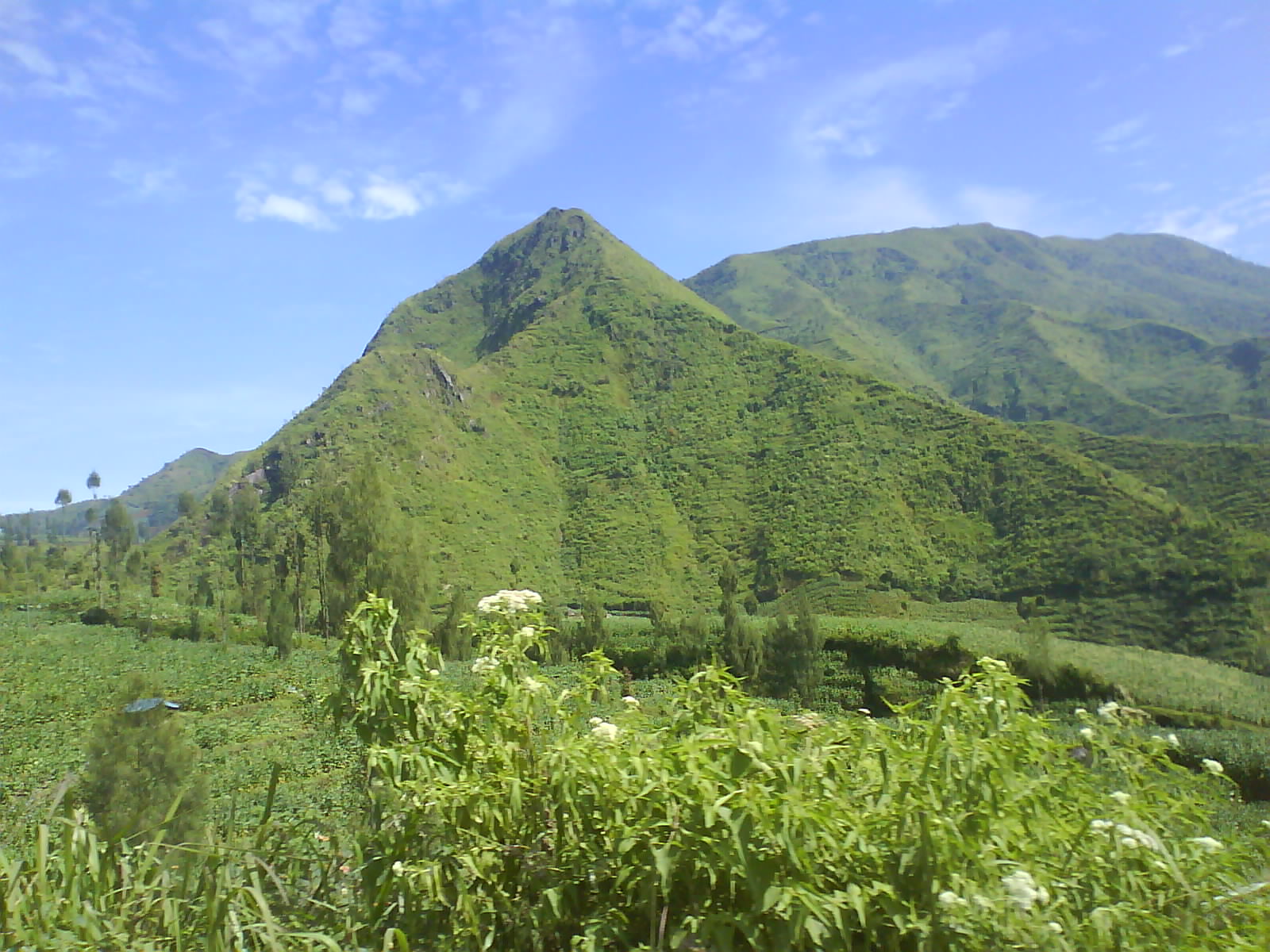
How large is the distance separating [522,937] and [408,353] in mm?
111022

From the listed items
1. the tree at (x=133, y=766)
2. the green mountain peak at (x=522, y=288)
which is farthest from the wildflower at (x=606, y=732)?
the green mountain peak at (x=522, y=288)

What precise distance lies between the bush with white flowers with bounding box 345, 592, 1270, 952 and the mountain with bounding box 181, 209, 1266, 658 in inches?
1543

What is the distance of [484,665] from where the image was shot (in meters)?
Answer: 2.83

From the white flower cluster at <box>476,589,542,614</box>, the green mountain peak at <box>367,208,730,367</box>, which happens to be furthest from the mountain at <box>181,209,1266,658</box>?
the white flower cluster at <box>476,589,542,614</box>

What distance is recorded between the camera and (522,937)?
2.20 meters

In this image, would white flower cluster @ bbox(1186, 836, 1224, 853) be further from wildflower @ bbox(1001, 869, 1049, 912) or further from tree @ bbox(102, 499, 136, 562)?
tree @ bbox(102, 499, 136, 562)

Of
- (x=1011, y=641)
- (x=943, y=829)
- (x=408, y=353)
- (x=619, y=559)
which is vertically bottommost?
(x=1011, y=641)

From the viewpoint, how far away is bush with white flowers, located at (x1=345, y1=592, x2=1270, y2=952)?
188 centimetres

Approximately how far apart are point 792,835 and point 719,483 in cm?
9023

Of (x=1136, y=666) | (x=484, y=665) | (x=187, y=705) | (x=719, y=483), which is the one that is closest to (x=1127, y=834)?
(x=484, y=665)

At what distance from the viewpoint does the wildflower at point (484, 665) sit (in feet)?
9.09

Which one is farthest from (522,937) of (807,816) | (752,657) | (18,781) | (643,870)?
(752,657)

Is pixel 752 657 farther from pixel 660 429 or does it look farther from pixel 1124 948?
pixel 660 429

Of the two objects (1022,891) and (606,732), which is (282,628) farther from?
(1022,891)
